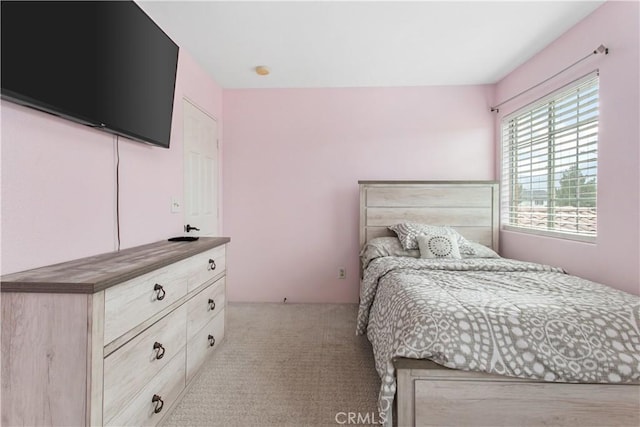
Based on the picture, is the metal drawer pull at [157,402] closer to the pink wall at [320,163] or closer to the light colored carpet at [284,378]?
the light colored carpet at [284,378]

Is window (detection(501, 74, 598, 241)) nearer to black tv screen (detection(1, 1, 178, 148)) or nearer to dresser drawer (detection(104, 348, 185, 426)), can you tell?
dresser drawer (detection(104, 348, 185, 426))

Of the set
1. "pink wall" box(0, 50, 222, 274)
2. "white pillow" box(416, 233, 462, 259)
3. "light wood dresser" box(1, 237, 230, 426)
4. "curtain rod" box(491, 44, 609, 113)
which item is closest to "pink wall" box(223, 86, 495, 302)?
"curtain rod" box(491, 44, 609, 113)

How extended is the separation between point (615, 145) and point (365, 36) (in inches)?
70.4

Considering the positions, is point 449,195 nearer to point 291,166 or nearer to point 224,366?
point 291,166

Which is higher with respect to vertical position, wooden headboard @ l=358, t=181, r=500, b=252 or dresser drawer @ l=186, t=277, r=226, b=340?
wooden headboard @ l=358, t=181, r=500, b=252

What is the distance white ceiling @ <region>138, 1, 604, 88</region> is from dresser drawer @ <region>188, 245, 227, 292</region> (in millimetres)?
1617

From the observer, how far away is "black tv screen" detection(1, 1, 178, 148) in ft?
3.70

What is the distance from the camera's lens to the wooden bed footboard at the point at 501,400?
1.28 meters

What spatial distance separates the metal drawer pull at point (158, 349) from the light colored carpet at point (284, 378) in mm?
396

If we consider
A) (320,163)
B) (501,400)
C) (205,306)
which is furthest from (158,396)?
(320,163)

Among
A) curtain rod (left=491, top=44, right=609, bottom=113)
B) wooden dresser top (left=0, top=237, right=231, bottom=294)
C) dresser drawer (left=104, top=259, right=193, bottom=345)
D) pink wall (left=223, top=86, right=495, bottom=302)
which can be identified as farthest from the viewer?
pink wall (left=223, top=86, right=495, bottom=302)

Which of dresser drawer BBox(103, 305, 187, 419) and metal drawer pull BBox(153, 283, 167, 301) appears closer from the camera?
dresser drawer BBox(103, 305, 187, 419)

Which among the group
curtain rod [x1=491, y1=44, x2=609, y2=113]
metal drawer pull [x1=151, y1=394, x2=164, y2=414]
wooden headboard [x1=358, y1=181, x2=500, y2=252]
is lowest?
metal drawer pull [x1=151, y1=394, x2=164, y2=414]

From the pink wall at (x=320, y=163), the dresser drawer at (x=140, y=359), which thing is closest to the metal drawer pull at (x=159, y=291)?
the dresser drawer at (x=140, y=359)
